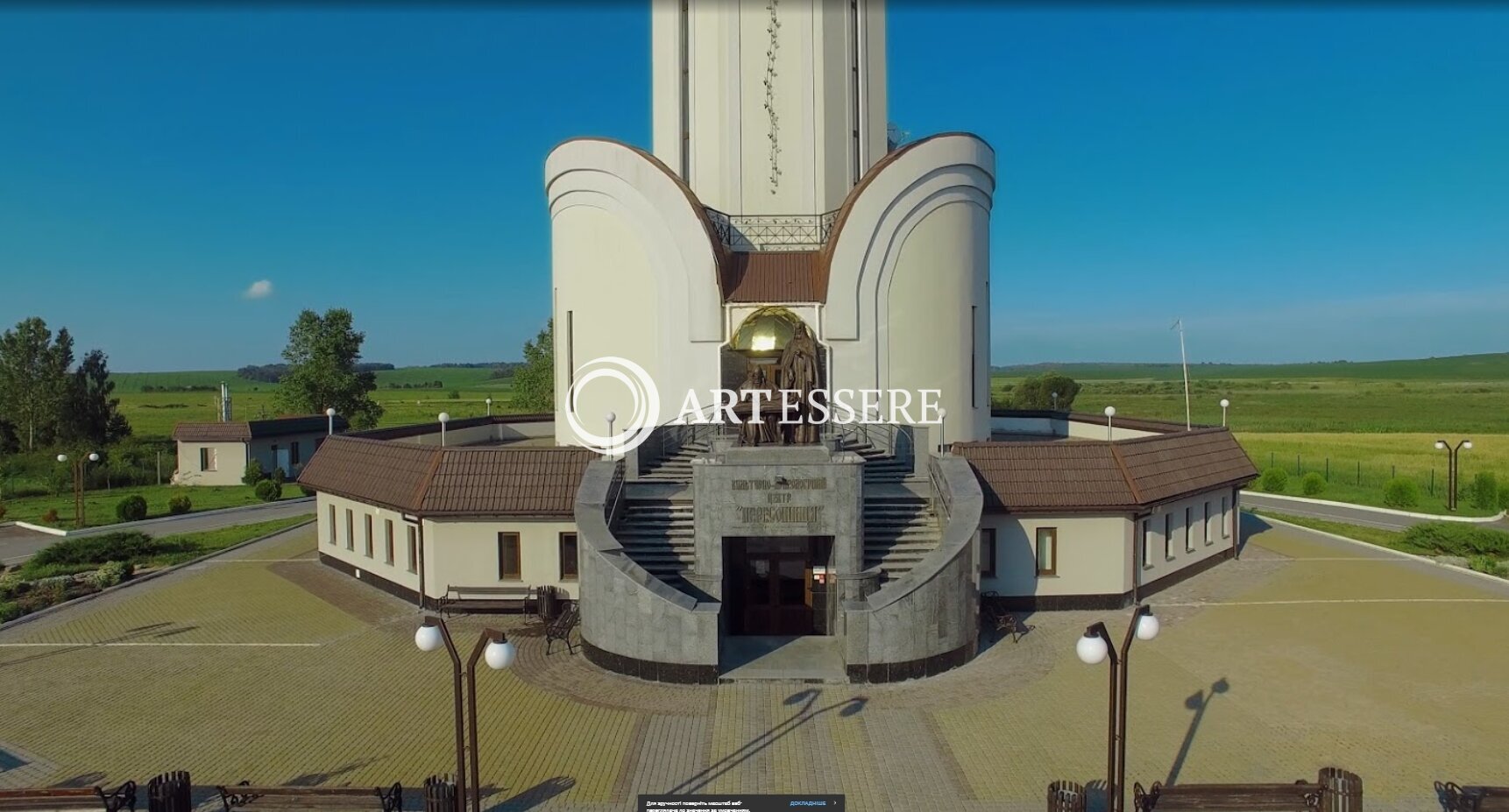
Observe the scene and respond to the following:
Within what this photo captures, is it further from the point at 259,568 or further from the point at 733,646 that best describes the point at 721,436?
the point at 259,568

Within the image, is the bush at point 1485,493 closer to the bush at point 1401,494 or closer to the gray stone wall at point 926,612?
the bush at point 1401,494

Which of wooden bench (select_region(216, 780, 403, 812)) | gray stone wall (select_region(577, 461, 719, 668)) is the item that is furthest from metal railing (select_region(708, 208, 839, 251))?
wooden bench (select_region(216, 780, 403, 812))

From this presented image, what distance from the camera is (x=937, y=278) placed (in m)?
23.8

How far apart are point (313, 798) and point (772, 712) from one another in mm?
6233

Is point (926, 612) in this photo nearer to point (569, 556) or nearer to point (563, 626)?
point (563, 626)

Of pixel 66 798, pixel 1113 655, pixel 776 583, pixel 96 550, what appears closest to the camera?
pixel 1113 655

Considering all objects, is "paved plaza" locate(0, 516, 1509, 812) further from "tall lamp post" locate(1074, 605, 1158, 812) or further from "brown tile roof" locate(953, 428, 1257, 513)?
"brown tile roof" locate(953, 428, 1257, 513)

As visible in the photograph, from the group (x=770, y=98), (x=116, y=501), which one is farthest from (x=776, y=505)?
(x=116, y=501)

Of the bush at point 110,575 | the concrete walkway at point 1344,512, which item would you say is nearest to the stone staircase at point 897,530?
the bush at point 110,575

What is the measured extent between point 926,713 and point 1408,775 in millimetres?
6206

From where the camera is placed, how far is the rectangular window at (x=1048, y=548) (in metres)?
18.2

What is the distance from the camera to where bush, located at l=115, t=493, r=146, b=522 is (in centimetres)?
3222

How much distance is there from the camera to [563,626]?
52.1 ft

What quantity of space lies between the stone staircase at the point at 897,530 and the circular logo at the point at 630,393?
8.09 meters
